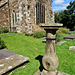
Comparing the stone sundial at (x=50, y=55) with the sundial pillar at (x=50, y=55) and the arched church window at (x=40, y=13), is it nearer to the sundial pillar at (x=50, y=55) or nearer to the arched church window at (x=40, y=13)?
the sundial pillar at (x=50, y=55)

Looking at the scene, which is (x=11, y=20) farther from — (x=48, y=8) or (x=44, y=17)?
(x=48, y=8)

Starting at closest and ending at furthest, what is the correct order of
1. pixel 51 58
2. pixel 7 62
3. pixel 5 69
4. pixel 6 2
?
1. pixel 51 58
2. pixel 5 69
3. pixel 7 62
4. pixel 6 2

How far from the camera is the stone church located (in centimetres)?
1037

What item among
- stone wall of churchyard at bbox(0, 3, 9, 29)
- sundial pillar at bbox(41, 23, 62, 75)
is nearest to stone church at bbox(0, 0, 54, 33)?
stone wall of churchyard at bbox(0, 3, 9, 29)

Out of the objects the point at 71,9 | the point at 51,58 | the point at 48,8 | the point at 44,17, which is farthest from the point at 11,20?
the point at 71,9

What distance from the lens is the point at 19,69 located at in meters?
3.04

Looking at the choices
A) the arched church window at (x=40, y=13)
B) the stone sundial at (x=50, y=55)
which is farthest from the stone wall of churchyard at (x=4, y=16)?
the stone sundial at (x=50, y=55)

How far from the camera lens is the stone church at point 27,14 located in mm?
10367

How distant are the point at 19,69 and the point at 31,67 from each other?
1.63ft

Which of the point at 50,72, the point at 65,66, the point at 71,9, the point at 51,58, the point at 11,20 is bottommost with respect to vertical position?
the point at 65,66

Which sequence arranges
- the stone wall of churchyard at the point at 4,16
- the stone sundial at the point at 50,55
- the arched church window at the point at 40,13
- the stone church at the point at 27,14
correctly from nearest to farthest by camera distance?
1. the stone sundial at the point at 50,55
2. the stone church at the point at 27,14
3. the stone wall of churchyard at the point at 4,16
4. the arched church window at the point at 40,13

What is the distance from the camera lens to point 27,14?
33.9 ft

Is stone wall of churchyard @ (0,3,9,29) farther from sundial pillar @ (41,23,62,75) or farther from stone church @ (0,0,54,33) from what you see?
sundial pillar @ (41,23,62,75)

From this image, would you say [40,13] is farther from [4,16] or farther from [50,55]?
[50,55]
